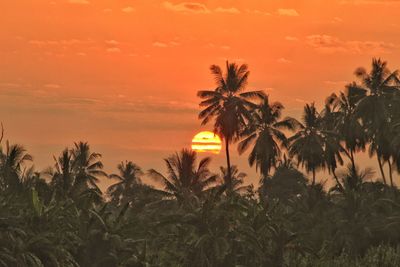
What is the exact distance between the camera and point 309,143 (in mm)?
81625

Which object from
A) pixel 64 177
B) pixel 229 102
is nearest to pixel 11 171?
pixel 64 177

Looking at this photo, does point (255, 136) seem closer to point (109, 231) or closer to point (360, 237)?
point (360, 237)

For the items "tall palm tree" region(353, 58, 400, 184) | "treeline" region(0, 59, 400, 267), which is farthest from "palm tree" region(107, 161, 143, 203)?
"tall palm tree" region(353, 58, 400, 184)

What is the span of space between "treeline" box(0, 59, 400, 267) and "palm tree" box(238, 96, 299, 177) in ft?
0.43

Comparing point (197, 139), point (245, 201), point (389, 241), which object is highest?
point (197, 139)

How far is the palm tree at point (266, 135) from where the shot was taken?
3164 inches

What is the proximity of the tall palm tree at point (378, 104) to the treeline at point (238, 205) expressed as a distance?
0.40ft

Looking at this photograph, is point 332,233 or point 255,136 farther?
point 255,136

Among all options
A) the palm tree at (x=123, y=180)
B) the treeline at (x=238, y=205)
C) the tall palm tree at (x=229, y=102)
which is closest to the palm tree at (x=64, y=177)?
the treeline at (x=238, y=205)

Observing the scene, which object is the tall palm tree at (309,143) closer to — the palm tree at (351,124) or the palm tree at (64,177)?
the palm tree at (351,124)

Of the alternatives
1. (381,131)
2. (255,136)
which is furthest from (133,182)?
(381,131)

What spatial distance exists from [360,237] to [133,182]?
7026 centimetres

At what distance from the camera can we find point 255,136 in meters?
81.5

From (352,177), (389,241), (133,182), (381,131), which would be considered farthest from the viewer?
(133,182)
